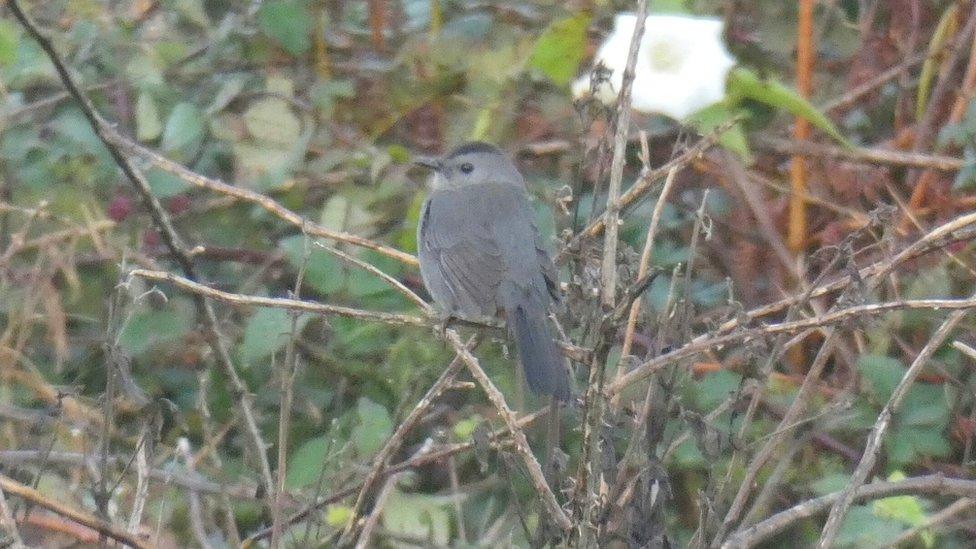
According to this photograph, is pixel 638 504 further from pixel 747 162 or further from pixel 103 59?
pixel 103 59

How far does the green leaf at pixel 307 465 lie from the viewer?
14.0ft

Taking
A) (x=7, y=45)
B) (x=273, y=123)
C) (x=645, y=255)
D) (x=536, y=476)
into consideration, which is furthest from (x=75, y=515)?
(x=273, y=123)

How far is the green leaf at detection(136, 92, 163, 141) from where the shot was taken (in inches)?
196

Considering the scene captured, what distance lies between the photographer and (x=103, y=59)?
5.28m

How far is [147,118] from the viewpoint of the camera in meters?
5.01

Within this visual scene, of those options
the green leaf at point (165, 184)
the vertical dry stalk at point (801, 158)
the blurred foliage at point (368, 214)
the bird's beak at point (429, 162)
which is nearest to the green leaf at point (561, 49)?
the blurred foliage at point (368, 214)

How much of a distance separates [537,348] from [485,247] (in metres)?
0.94

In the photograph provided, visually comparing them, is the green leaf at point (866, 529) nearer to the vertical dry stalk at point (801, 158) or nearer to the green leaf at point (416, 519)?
the green leaf at point (416, 519)

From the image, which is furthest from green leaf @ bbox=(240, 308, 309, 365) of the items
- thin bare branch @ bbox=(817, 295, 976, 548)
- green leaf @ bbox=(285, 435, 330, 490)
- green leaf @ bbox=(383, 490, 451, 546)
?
thin bare branch @ bbox=(817, 295, 976, 548)

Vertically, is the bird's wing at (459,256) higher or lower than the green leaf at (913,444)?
lower

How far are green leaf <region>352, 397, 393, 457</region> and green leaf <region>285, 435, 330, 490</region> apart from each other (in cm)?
11

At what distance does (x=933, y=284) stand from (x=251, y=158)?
229 centimetres

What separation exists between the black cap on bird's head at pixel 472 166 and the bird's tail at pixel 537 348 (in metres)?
0.85

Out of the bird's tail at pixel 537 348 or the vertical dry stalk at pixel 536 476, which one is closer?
the vertical dry stalk at pixel 536 476
